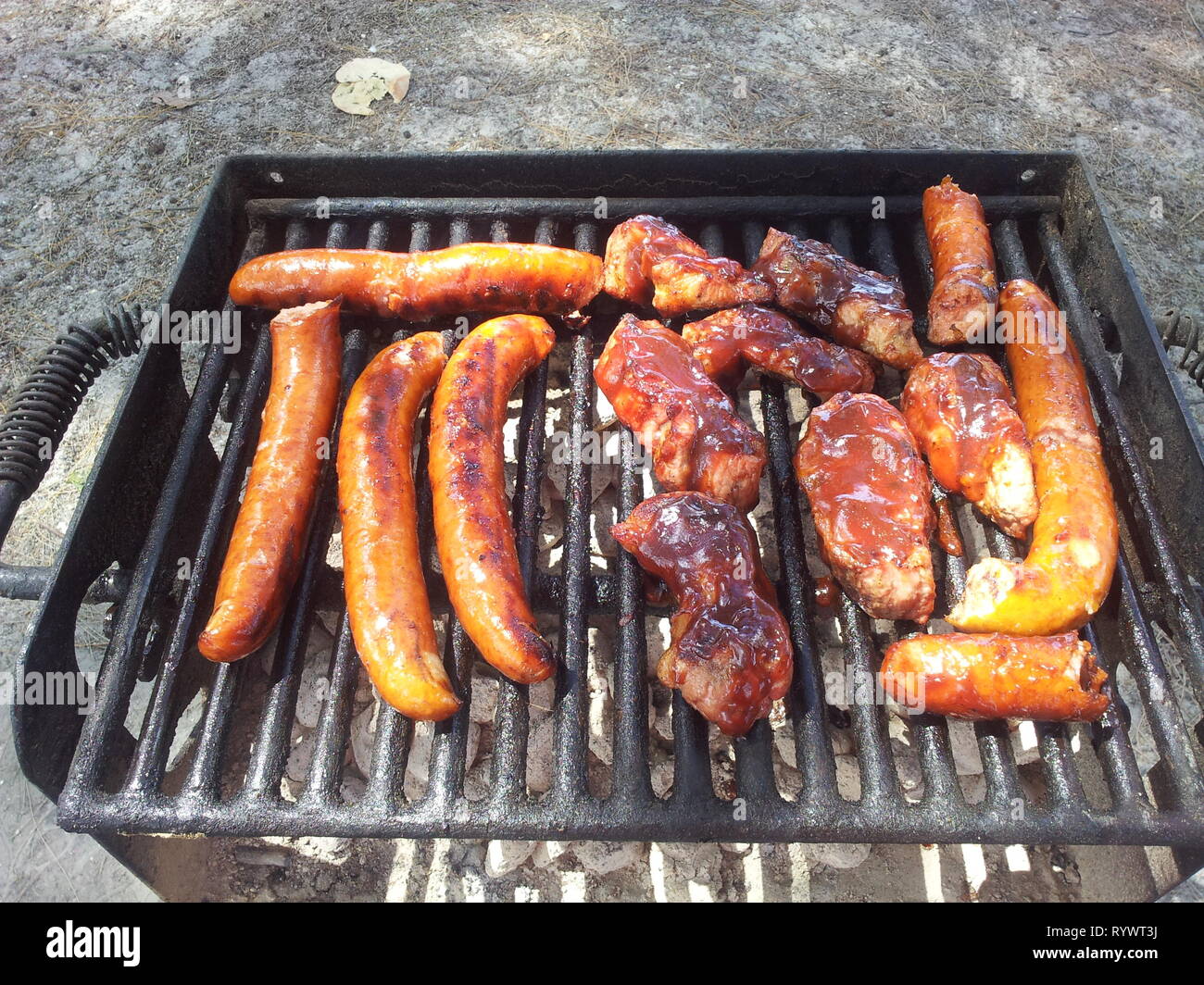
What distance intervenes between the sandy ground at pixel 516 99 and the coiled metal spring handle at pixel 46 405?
826 mm

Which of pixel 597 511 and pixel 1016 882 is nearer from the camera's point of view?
pixel 1016 882

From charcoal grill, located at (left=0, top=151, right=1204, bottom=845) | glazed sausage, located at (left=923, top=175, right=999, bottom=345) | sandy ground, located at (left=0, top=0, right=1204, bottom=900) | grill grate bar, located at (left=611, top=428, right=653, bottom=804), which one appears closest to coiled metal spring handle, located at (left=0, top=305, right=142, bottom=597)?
charcoal grill, located at (left=0, top=151, right=1204, bottom=845)

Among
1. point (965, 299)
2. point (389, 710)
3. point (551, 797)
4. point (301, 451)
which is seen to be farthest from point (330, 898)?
point (965, 299)

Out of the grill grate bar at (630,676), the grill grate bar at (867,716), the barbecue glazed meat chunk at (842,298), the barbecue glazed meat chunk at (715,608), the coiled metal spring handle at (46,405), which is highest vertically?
the barbecue glazed meat chunk at (842,298)

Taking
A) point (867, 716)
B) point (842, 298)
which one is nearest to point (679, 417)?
point (842, 298)

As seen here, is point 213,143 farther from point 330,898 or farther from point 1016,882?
point 1016,882

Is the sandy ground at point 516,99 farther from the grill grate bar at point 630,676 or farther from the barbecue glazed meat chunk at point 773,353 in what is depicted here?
the barbecue glazed meat chunk at point 773,353

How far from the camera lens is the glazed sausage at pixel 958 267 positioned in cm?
289

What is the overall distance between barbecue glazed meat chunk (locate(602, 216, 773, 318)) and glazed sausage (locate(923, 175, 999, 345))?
62cm

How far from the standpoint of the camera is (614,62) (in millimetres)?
5387

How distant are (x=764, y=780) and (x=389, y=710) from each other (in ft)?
3.48

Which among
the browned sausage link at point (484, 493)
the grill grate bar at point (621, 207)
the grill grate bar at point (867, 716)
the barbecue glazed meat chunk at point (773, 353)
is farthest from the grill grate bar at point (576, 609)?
the grill grate bar at point (867, 716)

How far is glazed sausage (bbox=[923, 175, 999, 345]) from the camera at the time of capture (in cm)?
289

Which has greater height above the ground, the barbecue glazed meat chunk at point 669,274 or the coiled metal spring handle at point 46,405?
the barbecue glazed meat chunk at point 669,274
